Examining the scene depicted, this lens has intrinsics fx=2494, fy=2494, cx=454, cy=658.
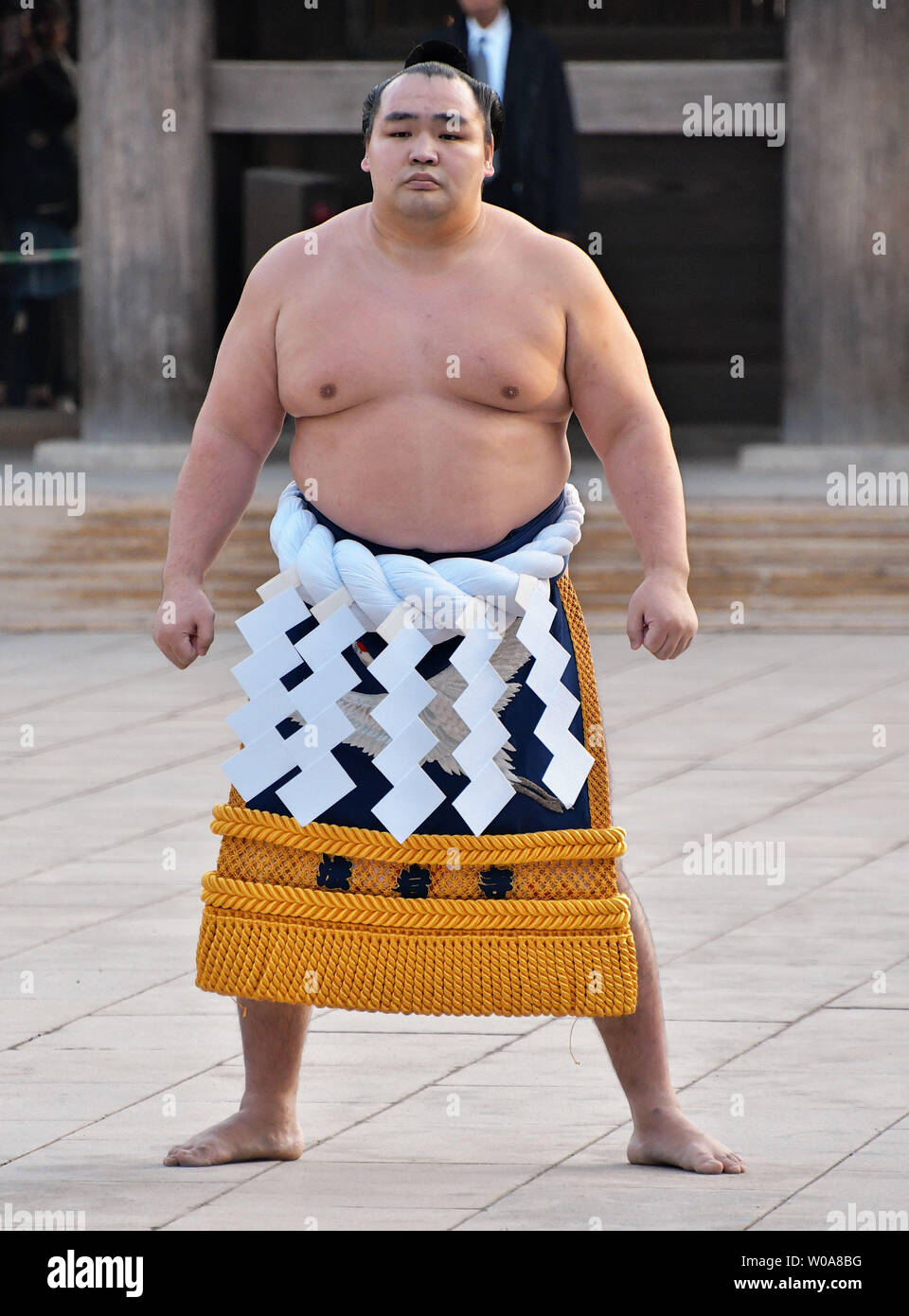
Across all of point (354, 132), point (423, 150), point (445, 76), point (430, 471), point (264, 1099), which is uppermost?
point (354, 132)

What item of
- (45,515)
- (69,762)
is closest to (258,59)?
(45,515)

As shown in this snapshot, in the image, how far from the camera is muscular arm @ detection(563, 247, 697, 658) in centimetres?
347

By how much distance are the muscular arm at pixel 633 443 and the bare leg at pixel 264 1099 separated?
2.45 ft

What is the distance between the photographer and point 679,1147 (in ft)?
11.4

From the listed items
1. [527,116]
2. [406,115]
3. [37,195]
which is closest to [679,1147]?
[406,115]

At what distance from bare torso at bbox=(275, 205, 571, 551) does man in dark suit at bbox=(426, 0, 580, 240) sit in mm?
4727

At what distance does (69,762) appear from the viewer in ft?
21.6

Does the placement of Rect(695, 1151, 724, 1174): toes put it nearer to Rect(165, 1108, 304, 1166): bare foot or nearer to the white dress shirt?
Rect(165, 1108, 304, 1166): bare foot

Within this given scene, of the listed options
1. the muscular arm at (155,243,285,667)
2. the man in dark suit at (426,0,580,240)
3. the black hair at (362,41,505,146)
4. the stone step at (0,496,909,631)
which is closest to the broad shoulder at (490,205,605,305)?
the black hair at (362,41,505,146)

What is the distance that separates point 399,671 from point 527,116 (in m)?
5.20

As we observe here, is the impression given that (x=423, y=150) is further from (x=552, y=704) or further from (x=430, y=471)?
(x=552, y=704)

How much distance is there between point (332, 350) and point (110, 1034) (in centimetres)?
133

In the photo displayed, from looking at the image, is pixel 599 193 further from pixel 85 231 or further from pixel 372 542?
pixel 372 542

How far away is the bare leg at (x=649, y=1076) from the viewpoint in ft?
11.4
